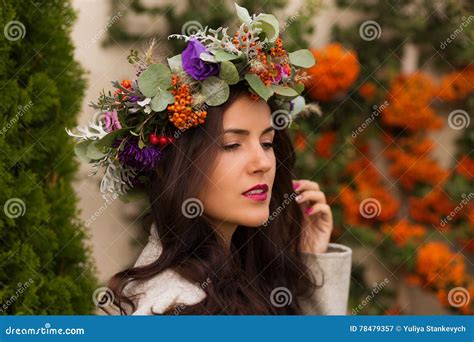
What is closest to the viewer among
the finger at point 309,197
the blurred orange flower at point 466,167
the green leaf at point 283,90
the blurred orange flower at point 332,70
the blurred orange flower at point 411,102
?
the green leaf at point 283,90

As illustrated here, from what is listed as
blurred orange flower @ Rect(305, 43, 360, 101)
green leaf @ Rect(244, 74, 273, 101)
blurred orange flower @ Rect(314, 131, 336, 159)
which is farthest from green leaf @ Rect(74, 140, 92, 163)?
blurred orange flower @ Rect(314, 131, 336, 159)

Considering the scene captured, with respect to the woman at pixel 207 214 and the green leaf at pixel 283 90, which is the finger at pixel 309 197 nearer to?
the woman at pixel 207 214

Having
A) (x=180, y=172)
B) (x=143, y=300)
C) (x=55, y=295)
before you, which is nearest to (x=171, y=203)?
(x=180, y=172)

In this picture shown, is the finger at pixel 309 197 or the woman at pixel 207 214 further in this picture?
the finger at pixel 309 197

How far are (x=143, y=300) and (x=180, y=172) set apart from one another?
0.37m

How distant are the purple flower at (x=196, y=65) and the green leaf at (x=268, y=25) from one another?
0.17 m

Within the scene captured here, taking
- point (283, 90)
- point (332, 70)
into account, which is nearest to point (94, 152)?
point (283, 90)

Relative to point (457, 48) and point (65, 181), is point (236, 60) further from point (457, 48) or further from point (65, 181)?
point (457, 48)

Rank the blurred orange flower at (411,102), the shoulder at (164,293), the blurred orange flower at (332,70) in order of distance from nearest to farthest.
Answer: the shoulder at (164,293), the blurred orange flower at (332,70), the blurred orange flower at (411,102)

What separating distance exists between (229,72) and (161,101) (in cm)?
21

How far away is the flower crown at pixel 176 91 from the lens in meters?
2.12

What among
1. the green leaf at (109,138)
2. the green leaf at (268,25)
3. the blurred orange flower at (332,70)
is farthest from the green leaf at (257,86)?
the blurred orange flower at (332,70)

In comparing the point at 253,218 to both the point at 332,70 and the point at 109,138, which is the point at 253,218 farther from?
the point at 332,70

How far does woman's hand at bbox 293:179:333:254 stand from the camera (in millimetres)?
2660
